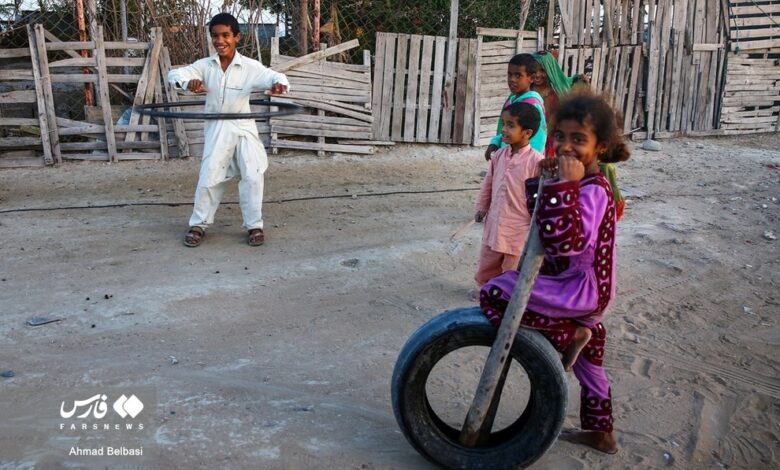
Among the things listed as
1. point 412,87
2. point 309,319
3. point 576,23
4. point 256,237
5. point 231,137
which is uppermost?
point 576,23

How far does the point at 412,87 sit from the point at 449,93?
0.58 metres

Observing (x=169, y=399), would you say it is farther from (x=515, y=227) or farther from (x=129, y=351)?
(x=515, y=227)

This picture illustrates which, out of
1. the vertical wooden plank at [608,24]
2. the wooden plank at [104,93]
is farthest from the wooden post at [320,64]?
the vertical wooden plank at [608,24]

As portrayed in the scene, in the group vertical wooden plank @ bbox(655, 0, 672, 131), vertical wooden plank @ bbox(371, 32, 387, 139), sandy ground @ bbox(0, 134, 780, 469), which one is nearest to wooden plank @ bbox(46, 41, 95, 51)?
sandy ground @ bbox(0, 134, 780, 469)

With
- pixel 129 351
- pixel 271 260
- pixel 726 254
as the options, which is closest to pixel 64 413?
pixel 129 351

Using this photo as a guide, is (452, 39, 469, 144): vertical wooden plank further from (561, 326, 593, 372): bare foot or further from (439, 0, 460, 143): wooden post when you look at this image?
(561, 326, 593, 372): bare foot

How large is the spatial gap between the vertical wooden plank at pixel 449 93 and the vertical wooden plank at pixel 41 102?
17.3 feet

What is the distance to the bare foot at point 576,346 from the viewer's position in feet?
8.63

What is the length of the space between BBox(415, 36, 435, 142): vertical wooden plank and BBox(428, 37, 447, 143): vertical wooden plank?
73 millimetres

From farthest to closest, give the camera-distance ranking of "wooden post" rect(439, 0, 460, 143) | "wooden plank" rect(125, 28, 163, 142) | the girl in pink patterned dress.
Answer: "wooden post" rect(439, 0, 460, 143) < "wooden plank" rect(125, 28, 163, 142) < the girl in pink patterned dress

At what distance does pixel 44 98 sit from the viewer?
326 inches

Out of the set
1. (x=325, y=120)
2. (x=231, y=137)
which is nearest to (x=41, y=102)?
(x=325, y=120)

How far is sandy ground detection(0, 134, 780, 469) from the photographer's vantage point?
2947mm

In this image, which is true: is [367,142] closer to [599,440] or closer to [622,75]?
[622,75]
